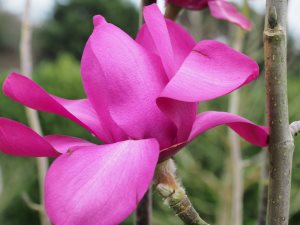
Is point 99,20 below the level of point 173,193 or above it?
above

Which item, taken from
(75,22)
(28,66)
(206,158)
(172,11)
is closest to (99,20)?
(172,11)

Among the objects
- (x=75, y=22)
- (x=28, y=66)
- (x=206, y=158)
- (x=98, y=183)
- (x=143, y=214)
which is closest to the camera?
(x=98, y=183)

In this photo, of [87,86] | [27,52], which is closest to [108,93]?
[87,86]

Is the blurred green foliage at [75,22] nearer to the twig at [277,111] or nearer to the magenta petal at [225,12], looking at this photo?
the magenta petal at [225,12]

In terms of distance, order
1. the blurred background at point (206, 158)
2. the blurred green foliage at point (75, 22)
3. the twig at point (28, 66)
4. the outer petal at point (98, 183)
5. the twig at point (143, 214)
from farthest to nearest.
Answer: the blurred green foliage at point (75, 22) < the blurred background at point (206, 158) < the twig at point (28, 66) < the twig at point (143, 214) < the outer petal at point (98, 183)

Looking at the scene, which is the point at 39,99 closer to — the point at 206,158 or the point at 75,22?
the point at 206,158

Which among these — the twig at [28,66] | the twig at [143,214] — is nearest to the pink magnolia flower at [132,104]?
the twig at [143,214]
